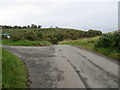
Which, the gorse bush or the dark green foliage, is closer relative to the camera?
the gorse bush

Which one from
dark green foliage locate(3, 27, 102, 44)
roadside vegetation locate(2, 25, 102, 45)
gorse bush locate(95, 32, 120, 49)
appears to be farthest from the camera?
dark green foliage locate(3, 27, 102, 44)

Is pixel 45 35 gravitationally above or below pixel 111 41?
above

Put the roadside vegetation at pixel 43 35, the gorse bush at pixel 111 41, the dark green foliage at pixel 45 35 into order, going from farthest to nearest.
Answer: the dark green foliage at pixel 45 35 → the roadside vegetation at pixel 43 35 → the gorse bush at pixel 111 41

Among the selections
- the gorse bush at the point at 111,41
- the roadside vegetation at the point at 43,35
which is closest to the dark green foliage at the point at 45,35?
the roadside vegetation at the point at 43,35

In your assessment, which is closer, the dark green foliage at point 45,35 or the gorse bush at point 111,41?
the gorse bush at point 111,41

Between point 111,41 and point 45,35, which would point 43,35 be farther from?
point 111,41

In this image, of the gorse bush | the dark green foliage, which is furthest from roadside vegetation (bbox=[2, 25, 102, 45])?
the gorse bush

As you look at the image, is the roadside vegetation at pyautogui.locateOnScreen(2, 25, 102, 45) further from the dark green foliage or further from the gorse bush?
the gorse bush

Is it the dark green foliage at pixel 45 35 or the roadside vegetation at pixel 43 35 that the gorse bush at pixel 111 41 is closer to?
the roadside vegetation at pixel 43 35

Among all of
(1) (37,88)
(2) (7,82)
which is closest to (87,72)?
(1) (37,88)

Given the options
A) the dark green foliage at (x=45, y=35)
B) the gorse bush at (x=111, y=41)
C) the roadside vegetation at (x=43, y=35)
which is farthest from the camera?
the dark green foliage at (x=45, y=35)

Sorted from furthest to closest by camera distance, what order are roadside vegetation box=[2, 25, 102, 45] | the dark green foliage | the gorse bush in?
the dark green foliage < roadside vegetation box=[2, 25, 102, 45] < the gorse bush

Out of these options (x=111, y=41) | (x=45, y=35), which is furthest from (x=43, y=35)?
(x=111, y=41)

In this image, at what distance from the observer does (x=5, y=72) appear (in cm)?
593
